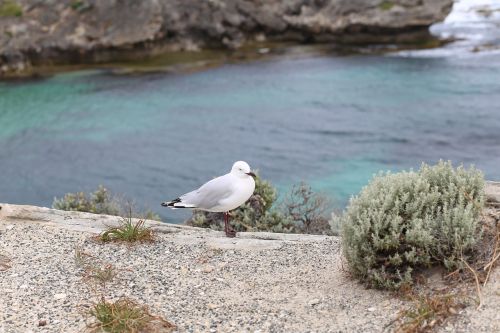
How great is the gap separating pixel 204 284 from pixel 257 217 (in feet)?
11.9

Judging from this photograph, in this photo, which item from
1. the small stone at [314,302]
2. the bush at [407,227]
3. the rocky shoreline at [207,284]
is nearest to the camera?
the rocky shoreline at [207,284]

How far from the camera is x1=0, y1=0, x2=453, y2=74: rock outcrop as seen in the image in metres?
29.9

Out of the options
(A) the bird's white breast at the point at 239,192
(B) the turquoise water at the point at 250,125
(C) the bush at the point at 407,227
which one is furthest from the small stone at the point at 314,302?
(B) the turquoise water at the point at 250,125

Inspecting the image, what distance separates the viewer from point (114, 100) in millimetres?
25062

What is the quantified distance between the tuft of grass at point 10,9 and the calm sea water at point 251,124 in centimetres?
448

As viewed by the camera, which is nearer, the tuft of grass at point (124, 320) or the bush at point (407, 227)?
the tuft of grass at point (124, 320)

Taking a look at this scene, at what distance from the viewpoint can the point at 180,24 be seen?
3219 centimetres

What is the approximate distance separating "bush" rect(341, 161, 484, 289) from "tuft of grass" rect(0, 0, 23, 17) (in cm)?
2709

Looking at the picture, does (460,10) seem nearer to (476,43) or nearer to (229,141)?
(476,43)

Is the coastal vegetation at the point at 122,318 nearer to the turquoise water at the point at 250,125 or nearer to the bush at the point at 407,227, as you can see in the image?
the bush at the point at 407,227

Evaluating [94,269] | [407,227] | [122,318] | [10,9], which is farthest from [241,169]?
[10,9]

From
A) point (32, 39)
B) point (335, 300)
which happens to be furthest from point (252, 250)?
point (32, 39)

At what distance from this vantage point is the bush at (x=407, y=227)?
6.59 m

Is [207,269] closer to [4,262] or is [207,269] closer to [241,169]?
[241,169]
